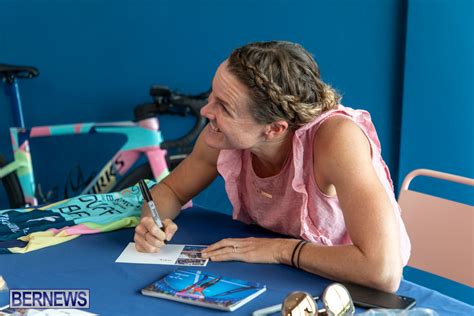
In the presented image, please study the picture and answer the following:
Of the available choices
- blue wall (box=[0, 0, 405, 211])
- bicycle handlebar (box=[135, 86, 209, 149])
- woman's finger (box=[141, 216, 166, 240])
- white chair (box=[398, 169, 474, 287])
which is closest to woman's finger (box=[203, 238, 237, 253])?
woman's finger (box=[141, 216, 166, 240])

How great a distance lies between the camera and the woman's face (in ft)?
4.88

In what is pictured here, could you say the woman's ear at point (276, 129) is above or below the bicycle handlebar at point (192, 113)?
above

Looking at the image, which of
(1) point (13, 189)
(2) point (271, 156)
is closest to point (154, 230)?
(2) point (271, 156)

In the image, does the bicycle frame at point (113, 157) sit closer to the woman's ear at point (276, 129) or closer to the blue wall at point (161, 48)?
the blue wall at point (161, 48)

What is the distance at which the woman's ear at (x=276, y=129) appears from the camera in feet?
5.02

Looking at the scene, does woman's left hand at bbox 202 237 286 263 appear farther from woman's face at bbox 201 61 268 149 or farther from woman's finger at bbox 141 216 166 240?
woman's face at bbox 201 61 268 149

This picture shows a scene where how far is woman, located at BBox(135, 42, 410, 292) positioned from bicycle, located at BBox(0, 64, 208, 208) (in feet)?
3.85

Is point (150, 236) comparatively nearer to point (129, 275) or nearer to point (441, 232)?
point (129, 275)

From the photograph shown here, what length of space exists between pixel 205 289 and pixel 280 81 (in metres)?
0.51

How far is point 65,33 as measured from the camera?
3029mm

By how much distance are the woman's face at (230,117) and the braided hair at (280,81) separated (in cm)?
2

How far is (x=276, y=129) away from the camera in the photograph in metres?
1.55

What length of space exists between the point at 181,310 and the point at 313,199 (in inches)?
18.7

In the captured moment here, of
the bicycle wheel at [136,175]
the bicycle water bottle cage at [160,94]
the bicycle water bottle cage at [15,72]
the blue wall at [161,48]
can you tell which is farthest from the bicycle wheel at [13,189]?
the bicycle water bottle cage at [160,94]
